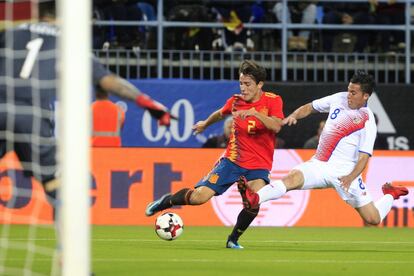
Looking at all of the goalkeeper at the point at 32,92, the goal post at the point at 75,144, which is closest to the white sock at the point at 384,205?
the goalkeeper at the point at 32,92

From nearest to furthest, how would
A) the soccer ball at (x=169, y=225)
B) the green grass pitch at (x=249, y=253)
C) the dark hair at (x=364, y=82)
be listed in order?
1. the green grass pitch at (x=249, y=253)
2. the soccer ball at (x=169, y=225)
3. the dark hair at (x=364, y=82)

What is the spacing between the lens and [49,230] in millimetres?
14664

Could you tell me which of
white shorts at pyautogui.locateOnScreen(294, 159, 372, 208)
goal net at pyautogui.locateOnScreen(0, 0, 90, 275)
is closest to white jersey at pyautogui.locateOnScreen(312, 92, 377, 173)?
white shorts at pyautogui.locateOnScreen(294, 159, 372, 208)

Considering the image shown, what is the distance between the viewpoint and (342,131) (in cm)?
1287

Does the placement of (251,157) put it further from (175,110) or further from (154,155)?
(175,110)

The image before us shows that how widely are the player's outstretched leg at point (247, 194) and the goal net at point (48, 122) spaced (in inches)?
74.4

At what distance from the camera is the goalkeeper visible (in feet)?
28.4

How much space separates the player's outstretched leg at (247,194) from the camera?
11523 millimetres

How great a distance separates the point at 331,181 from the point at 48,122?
4.60 meters

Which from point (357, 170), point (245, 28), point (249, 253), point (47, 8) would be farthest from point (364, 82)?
point (245, 28)

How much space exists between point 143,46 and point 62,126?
1338 cm

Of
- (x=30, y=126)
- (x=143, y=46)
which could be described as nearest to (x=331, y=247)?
(x=30, y=126)

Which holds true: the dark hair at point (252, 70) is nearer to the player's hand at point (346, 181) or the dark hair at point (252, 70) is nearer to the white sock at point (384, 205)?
the player's hand at point (346, 181)

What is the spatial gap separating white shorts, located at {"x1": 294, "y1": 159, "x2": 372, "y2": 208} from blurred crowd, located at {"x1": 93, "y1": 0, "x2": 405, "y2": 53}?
7550mm
